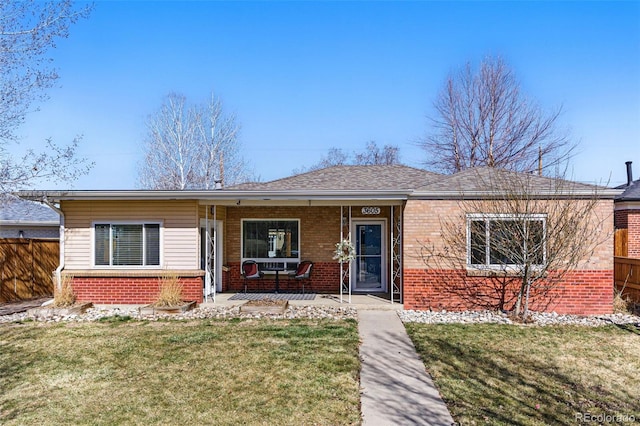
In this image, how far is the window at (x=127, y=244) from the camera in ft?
34.7

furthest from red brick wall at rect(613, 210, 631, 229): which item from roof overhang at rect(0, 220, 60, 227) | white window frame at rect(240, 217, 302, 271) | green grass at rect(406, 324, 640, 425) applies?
roof overhang at rect(0, 220, 60, 227)

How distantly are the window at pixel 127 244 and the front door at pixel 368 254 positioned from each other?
5.71 meters

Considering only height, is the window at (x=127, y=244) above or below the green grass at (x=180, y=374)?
above

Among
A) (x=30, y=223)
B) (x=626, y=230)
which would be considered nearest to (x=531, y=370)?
(x=626, y=230)

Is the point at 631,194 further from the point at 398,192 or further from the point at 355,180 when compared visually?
the point at 398,192

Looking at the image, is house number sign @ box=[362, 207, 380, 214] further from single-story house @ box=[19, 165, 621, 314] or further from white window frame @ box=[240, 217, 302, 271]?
white window frame @ box=[240, 217, 302, 271]

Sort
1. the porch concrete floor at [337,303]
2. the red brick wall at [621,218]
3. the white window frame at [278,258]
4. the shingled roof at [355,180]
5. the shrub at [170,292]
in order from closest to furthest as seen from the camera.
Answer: the shrub at [170,292] < the porch concrete floor at [337,303] < the shingled roof at [355,180] < the white window frame at [278,258] < the red brick wall at [621,218]

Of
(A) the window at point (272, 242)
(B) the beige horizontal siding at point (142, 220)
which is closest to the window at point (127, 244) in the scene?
(B) the beige horizontal siding at point (142, 220)

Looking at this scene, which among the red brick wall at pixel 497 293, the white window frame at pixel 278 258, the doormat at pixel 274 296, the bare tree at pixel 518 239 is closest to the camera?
the bare tree at pixel 518 239

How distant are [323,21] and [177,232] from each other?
23.3 feet

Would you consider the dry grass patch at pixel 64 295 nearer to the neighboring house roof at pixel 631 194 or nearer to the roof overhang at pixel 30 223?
the roof overhang at pixel 30 223

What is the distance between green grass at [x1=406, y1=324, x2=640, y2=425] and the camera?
4566 millimetres

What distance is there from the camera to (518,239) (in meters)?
8.95

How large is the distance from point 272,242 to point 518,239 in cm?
689
